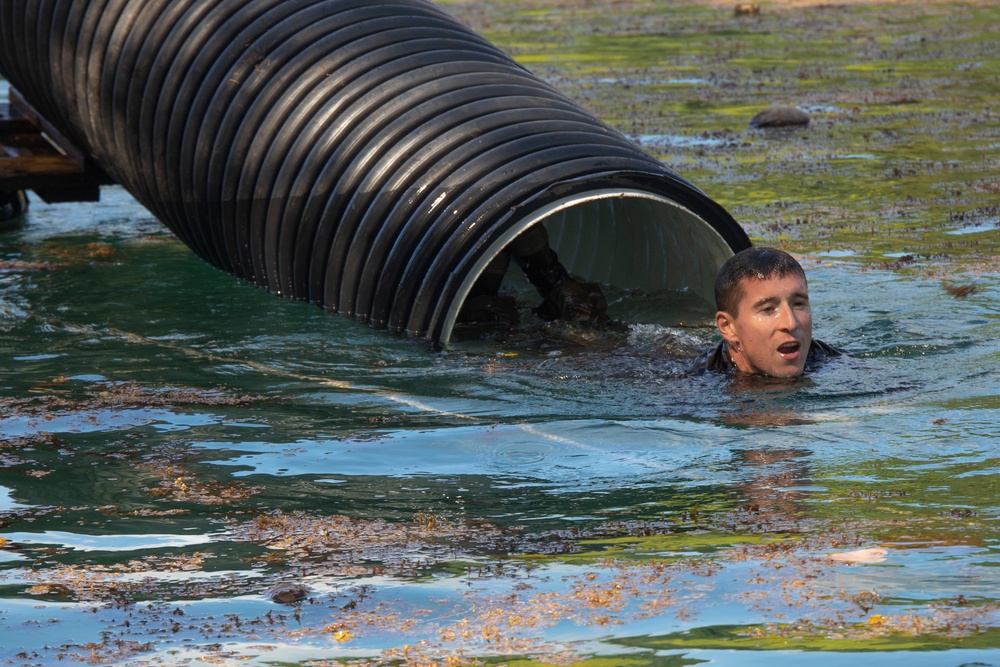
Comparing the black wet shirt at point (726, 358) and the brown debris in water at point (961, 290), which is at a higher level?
the brown debris in water at point (961, 290)

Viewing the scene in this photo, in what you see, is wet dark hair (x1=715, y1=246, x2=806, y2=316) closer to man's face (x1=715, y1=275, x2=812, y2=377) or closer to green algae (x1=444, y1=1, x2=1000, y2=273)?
man's face (x1=715, y1=275, x2=812, y2=377)

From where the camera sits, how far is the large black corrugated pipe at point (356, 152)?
7.48 meters

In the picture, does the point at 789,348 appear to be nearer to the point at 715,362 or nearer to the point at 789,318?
the point at 789,318

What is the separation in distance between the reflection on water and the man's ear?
0.21 meters

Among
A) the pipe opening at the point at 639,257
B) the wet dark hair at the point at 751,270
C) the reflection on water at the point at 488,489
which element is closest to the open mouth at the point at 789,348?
the reflection on water at the point at 488,489

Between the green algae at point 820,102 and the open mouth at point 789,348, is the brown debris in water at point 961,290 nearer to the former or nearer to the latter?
the green algae at point 820,102

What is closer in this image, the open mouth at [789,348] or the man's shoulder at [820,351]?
the open mouth at [789,348]

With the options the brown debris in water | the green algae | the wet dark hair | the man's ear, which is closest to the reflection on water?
the brown debris in water

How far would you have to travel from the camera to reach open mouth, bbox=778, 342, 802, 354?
6480mm

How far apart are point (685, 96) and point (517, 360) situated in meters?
10.8

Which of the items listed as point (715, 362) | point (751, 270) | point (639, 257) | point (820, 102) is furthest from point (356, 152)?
point (820, 102)

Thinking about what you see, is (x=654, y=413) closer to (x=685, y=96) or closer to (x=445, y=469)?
(x=445, y=469)

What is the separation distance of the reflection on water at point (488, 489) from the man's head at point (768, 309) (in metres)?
0.15

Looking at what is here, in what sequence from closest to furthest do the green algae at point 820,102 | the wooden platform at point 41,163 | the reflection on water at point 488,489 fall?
the reflection on water at point 488,489
the green algae at point 820,102
the wooden platform at point 41,163
